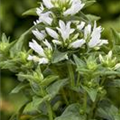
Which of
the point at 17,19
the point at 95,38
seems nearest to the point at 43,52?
the point at 95,38

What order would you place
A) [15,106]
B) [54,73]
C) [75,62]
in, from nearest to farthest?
[75,62]
[54,73]
[15,106]

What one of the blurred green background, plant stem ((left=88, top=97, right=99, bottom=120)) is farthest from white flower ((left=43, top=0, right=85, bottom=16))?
the blurred green background

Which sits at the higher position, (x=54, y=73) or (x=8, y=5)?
(x=54, y=73)

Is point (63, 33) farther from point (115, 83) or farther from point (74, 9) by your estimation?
point (115, 83)

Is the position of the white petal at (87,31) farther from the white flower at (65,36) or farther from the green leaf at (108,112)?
the green leaf at (108,112)

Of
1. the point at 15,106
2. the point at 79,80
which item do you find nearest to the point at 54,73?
the point at 79,80

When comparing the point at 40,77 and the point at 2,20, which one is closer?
the point at 40,77

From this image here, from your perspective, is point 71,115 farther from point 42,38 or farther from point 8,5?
A: point 8,5
